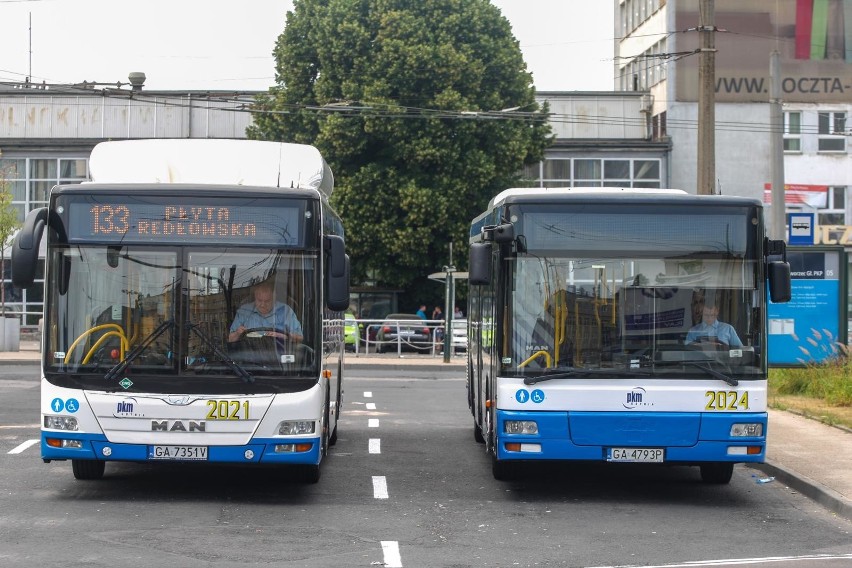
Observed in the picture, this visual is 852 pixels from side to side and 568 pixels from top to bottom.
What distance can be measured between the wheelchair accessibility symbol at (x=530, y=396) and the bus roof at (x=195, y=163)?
105 inches

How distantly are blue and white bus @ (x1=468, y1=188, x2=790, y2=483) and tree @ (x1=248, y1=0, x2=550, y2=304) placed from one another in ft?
92.2

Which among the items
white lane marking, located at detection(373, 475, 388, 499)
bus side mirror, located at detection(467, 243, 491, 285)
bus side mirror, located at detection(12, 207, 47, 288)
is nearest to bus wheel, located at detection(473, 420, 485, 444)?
white lane marking, located at detection(373, 475, 388, 499)

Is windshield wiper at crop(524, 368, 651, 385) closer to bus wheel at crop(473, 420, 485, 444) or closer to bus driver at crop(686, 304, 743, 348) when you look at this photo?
bus driver at crop(686, 304, 743, 348)

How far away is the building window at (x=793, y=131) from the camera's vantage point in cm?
5119

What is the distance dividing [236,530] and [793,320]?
13.7m

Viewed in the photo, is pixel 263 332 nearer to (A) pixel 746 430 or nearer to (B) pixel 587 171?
(A) pixel 746 430

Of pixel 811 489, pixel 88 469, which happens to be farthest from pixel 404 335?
pixel 811 489

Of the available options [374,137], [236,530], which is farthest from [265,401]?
[374,137]

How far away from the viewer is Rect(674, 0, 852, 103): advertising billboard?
165 feet

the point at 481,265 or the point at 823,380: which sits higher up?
the point at 481,265

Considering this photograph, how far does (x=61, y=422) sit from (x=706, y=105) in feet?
44.1

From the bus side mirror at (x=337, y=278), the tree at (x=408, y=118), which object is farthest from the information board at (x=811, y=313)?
the tree at (x=408, y=118)

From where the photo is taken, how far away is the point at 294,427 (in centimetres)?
1102

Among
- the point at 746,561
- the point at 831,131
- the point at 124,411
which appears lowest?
the point at 746,561
